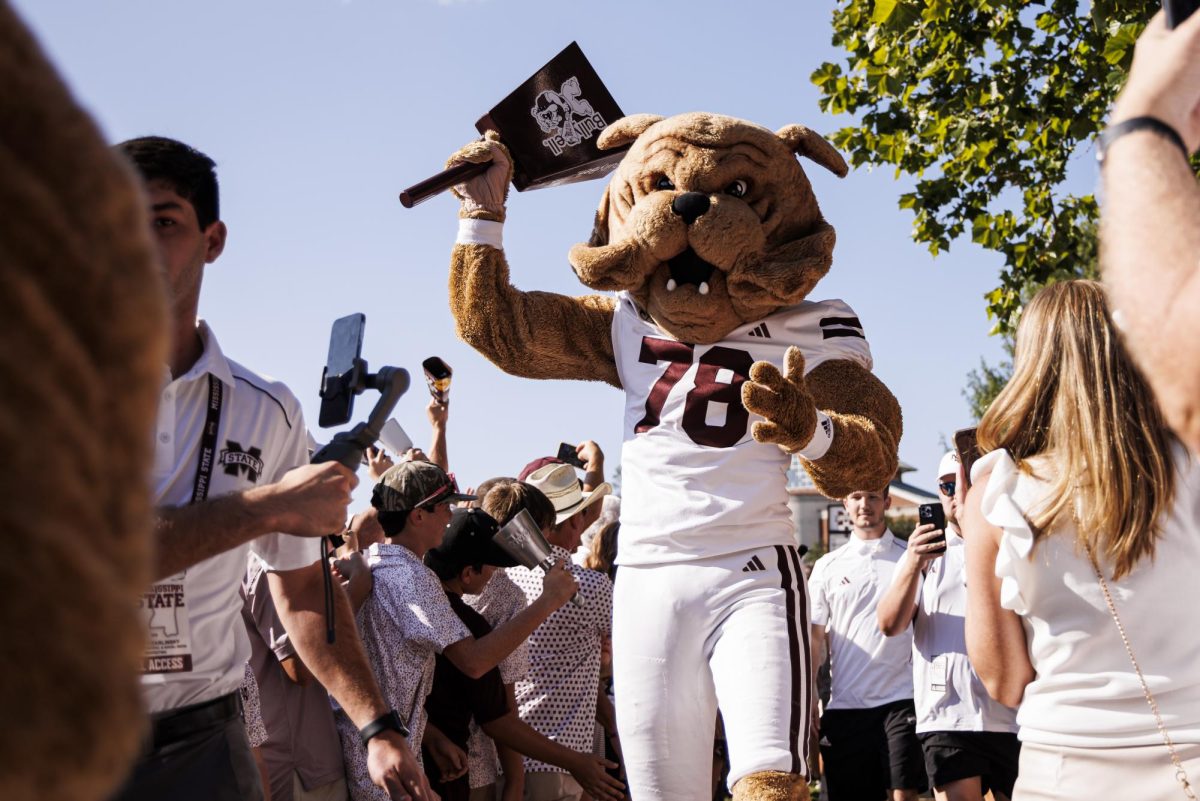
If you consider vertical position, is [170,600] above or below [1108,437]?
below

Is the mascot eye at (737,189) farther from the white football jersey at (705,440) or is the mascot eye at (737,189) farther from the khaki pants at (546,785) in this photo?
the khaki pants at (546,785)

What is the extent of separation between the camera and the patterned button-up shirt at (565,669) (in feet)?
20.3

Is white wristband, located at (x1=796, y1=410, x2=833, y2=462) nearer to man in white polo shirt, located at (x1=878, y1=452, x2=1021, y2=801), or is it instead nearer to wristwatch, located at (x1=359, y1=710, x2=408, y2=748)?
wristwatch, located at (x1=359, y1=710, x2=408, y2=748)

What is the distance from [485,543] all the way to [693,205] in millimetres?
1897

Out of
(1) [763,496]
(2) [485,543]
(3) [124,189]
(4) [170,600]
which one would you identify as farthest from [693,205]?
(3) [124,189]

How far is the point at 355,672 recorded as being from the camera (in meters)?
3.36

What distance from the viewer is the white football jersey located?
4.43 meters

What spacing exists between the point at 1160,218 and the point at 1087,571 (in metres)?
1.63

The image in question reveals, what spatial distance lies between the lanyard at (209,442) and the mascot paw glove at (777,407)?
168cm

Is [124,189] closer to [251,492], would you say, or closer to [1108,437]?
[251,492]

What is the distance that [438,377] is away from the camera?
7699mm

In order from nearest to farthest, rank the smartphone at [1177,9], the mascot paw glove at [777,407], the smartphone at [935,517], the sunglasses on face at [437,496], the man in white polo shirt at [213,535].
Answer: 1. the smartphone at [1177,9]
2. the man in white polo shirt at [213,535]
3. the mascot paw glove at [777,407]
4. the sunglasses on face at [437,496]
5. the smartphone at [935,517]

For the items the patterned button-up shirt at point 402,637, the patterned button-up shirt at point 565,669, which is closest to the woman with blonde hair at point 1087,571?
the patterned button-up shirt at point 402,637

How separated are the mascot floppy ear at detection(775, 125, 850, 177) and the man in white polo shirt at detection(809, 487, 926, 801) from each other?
296cm
